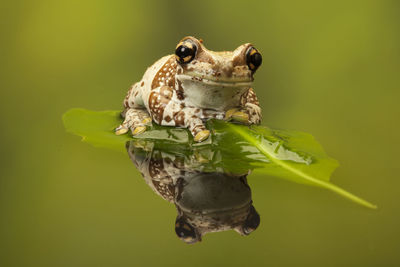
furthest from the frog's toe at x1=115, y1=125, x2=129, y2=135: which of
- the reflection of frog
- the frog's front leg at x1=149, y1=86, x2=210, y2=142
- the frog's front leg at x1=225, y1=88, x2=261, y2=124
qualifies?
the frog's front leg at x1=225, y1=88, x2=261, y2=124

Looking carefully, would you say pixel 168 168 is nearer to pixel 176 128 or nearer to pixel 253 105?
pixel 176 128

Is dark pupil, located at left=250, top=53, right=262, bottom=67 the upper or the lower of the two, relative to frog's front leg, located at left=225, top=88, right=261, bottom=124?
upper

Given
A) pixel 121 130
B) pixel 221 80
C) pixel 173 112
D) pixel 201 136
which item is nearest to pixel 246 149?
pixel 201 136

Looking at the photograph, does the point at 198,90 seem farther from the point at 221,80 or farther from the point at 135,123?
the point at 135,123

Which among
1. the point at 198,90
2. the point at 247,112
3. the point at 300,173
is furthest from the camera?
the point at 247,112

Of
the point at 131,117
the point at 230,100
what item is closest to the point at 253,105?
the point at 230,100

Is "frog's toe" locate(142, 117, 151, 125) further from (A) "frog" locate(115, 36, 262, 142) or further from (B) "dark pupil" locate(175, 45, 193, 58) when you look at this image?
(B) "dark pupil" locate(175, 45, 193, 58)
